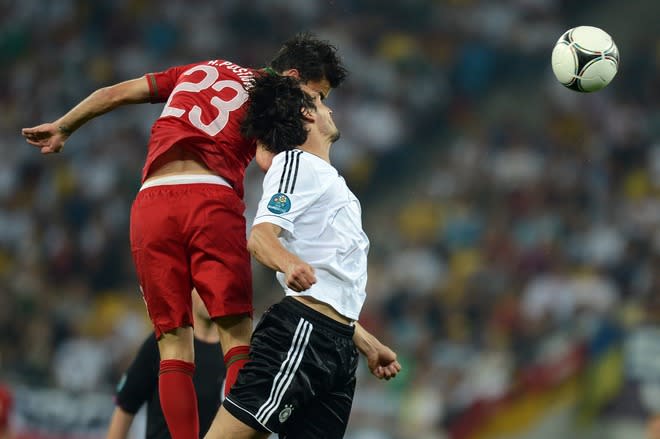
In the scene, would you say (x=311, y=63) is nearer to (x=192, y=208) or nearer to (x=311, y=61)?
(x=311, y=61)

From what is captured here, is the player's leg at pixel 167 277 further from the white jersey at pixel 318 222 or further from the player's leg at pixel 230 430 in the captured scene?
the white jersey at pixel 318 222

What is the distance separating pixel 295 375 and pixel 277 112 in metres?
1.04

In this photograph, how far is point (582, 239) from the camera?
10.1m

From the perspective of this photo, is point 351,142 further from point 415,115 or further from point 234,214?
point 234,214

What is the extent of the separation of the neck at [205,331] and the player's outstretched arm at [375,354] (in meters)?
1.53

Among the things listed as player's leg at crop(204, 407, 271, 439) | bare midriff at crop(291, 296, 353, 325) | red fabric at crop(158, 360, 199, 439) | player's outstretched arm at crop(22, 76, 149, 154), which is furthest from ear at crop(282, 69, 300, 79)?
player's leg at crop(204, 407, 271, 439)

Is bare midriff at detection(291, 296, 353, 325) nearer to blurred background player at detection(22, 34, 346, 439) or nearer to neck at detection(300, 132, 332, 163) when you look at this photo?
blurred background player at detection(22, 34, 346, 439)

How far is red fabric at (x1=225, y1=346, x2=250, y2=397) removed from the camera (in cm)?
400

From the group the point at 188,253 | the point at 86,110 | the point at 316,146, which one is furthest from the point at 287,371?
the point at 86,110

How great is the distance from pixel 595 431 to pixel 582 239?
8.01 feet

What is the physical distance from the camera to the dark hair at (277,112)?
3.95 meters

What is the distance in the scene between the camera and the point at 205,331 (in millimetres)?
5395

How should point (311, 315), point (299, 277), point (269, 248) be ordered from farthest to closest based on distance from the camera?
1. point (311, 315)
2. point (269, 248)
3. point (299, 277)

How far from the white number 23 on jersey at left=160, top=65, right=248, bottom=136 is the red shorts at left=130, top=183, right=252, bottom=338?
0.27m
